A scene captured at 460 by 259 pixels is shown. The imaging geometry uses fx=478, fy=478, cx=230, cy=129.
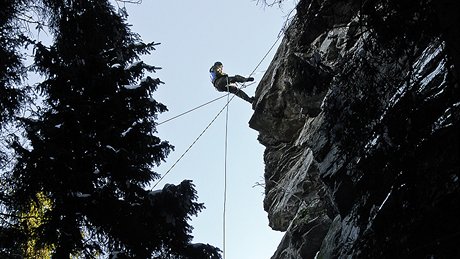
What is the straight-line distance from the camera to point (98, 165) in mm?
9242

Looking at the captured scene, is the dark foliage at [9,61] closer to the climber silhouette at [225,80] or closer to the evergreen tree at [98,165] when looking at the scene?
the evergreen tree at [98,165]

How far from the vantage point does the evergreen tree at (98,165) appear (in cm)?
810

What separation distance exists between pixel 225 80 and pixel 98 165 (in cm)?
1324

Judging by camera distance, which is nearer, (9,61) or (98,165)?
(9,61)

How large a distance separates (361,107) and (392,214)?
132 cm

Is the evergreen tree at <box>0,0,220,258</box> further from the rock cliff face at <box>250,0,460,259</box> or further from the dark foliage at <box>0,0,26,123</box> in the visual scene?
the rock cliff face at <box>250,0,460,259</box>

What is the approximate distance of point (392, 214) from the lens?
204 inches

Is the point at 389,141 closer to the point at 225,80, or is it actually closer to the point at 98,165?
the point at 98,165

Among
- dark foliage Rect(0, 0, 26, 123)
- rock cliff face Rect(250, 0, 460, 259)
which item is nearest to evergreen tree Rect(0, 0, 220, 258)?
dark foliage Rect(0, 0, 26, 123)

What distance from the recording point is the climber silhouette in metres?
21.4

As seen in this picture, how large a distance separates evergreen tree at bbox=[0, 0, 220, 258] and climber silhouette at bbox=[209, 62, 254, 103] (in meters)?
10.9

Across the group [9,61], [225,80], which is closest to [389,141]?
[9,61]

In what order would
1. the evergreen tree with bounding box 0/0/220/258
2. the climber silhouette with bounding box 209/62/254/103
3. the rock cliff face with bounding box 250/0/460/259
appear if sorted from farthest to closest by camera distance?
the climber silhouette with bounding box 209/62/254/103 < the evergreen tree with bounding box 0/0/220/258 < the rock cliff face with bounding box 250/0/460/259

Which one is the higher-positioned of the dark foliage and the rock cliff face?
the dark foliage
